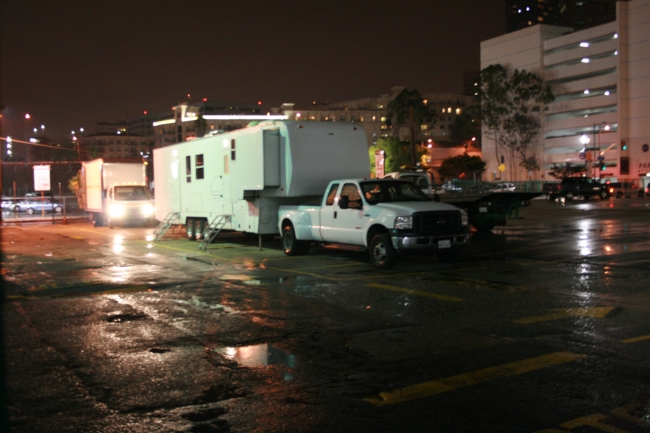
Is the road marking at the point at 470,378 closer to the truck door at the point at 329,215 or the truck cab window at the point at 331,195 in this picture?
the truck door at the point at 329,215

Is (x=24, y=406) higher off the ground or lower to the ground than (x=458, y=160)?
lower

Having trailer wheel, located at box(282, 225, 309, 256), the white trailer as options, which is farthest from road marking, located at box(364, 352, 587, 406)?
the white trailer

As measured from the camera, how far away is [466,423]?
5.02 metres

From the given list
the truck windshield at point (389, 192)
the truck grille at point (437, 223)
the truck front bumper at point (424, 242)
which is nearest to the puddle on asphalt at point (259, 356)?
the truck front bumper at point (424, 242)

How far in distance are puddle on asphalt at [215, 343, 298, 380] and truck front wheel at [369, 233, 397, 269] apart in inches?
252

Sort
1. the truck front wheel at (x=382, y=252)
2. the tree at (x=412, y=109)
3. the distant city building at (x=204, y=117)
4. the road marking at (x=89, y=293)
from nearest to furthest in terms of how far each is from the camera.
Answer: the road marking at (x=89, y=293)
the truck front wheel at (x=382, y=252)
the tree at (x=412, y=109)
the distant city building at (x=204, y=117)

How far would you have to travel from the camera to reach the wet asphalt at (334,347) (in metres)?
5.28

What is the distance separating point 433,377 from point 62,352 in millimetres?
4292

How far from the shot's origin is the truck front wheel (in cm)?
1373

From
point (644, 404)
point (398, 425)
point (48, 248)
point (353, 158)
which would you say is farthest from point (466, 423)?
point (48, 248)

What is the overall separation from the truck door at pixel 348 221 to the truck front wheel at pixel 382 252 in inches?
21.9

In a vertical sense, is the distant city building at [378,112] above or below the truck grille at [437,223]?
above

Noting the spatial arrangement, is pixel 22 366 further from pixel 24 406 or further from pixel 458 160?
pixel 458 160

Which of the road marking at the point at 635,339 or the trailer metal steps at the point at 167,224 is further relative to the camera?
the trailer metal steps at the point at 167,224
